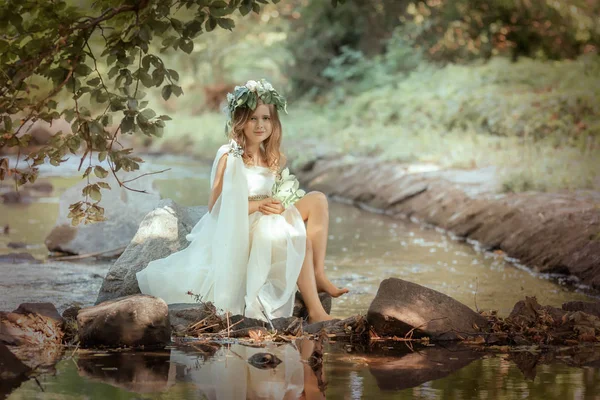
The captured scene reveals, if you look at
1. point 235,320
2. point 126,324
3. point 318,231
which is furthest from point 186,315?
point 318,231

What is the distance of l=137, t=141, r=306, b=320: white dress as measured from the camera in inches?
305

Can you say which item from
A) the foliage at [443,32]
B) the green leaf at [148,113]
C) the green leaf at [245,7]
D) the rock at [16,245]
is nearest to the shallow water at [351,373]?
the green leaf at [148,113]

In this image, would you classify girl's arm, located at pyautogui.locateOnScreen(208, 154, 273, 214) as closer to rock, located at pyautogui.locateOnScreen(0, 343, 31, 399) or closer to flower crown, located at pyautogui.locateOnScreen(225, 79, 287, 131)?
flower crown, located at pyautogui.locateOnScreen(225, 79, 287, 131)

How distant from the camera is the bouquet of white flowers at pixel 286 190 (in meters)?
7.86

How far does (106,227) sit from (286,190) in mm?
4594

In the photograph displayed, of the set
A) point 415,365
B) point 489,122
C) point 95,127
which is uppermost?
point 489,122

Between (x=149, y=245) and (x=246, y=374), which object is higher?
(x=149, y=245)

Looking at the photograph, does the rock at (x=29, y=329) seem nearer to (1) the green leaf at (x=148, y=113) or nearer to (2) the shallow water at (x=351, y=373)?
(2) the shallow water at (x=351, y=373)

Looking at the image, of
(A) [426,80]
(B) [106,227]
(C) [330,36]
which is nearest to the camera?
(B) [106,227]

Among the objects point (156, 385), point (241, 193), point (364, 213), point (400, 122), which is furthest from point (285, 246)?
point (400, 122)

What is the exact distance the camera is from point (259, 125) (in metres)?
7.98

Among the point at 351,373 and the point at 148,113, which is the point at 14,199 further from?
the point at 351,373

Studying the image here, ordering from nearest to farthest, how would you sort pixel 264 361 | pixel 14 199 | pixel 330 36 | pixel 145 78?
1. pixel 264 361
2. pixel 145 78
3. pixel 14 199
4. pixel 330 36

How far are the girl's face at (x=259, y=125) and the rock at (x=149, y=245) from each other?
46.0 inches
